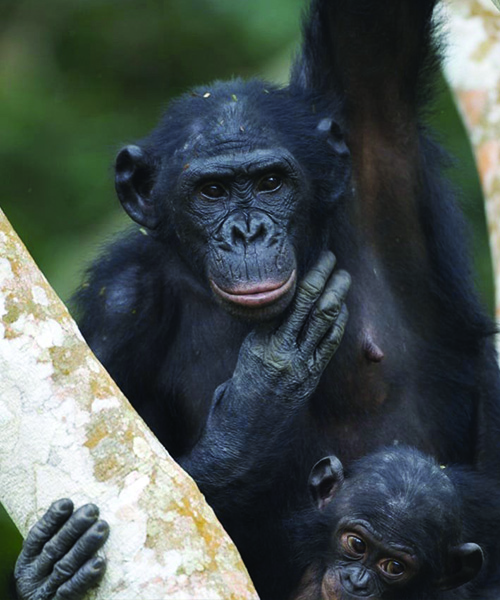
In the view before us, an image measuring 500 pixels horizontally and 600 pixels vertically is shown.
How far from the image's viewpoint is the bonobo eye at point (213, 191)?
4.93m

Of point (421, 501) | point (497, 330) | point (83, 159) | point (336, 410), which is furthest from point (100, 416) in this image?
point (83, 159)

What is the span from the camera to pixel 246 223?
4.78 metres

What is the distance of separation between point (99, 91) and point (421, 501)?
769 cm

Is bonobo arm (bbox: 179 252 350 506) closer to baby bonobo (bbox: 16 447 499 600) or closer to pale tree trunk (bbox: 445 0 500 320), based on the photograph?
baby bonobo (bbox: 16 447 499 600)

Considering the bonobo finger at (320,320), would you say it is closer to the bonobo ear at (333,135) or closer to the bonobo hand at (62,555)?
the bonobo ear at (333,135)

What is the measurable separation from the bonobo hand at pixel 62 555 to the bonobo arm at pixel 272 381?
3.26 ft

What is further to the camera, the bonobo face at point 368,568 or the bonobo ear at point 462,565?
the bonobo ear at point 462,565

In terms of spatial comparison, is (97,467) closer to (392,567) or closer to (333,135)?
(392,567)

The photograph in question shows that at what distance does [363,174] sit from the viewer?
546 cm

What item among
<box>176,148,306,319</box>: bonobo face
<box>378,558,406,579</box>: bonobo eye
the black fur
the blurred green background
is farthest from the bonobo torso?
the blurred green background

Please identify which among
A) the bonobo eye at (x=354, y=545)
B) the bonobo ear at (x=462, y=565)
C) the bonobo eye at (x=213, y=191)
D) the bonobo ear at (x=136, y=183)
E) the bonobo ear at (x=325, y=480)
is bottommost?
the bonobo ear at (x=462, y=565)

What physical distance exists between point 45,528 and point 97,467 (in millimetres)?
422

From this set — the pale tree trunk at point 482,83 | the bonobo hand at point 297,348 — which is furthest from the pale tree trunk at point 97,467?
the pale tree trunk at point 482,83

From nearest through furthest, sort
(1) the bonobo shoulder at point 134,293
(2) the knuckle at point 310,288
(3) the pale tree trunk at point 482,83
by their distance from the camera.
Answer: (2) the knuckle at point 310,288, (1) the bonobo shoulder at point 134,293, (3) the pale tree trunk at point 482,83
